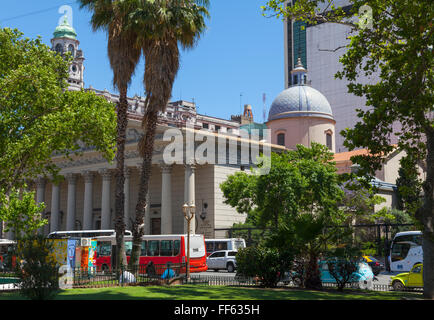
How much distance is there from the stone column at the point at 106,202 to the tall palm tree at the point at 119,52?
99.8 ft

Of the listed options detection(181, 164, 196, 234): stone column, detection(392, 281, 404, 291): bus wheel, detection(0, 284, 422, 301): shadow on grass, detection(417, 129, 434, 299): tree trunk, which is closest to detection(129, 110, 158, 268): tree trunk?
detection(0, 284, 422, 301): shadow on grass

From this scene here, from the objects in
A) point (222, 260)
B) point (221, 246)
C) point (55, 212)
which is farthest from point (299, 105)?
point (55, 212)

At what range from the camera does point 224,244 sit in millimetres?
41781

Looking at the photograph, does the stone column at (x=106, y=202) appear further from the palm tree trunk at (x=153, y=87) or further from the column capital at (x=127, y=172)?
the palm tree trunk at (x=153, y=87)

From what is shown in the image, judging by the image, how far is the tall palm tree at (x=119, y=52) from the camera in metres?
22.2

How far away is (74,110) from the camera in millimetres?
25703

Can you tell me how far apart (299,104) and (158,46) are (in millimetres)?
43252

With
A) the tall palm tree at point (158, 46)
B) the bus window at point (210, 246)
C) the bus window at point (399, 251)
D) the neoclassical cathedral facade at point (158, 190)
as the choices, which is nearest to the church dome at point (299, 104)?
the neoclassical cathedral facade at point (158, 190)

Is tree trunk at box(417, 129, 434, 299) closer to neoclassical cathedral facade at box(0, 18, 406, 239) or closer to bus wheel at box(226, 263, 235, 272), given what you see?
bus wheel at box(226, 263, 235, 272)

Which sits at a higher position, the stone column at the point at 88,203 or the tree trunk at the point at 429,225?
the stone column at the point at 88,203

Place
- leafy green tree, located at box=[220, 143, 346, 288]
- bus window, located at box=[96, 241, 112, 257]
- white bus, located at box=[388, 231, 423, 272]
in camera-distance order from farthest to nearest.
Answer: bus window, located at box=[96, 241, 112, 257]
leafy green tree, located at box=[220, 143, 346, 288]
white bus, located at box=[388, 231, 423, 272]

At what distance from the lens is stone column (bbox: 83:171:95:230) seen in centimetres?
5453

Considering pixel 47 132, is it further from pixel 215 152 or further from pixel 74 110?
pixel 215 152

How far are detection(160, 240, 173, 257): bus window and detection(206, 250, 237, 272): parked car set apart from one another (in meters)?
5.57
